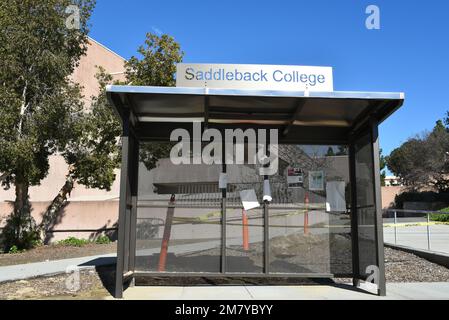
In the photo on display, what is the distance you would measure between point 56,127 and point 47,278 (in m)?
6.92

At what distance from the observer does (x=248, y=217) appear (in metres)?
8.34

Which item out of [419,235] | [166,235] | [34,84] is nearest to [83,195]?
[34,84]

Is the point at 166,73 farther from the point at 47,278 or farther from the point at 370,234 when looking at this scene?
the point at 370,234

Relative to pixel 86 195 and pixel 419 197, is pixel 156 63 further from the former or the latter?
pixel 419 197

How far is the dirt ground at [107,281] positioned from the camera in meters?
7.48

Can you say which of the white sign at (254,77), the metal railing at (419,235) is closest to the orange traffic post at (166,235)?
the white sign at (254,77)

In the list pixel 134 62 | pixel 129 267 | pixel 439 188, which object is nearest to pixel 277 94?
pixel 129 267

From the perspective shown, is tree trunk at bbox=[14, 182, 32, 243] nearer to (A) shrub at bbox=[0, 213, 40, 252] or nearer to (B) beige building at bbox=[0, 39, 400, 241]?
(A) shrub at bbox=[0, 213, 40, 252]

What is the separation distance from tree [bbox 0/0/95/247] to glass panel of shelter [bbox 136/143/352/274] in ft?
21.3

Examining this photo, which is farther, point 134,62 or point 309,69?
point 134,62

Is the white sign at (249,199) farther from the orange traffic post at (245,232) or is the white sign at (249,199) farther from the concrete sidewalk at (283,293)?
the concrete sidewalk at (283,293)

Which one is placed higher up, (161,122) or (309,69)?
(309,69)

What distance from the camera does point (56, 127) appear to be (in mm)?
14516
